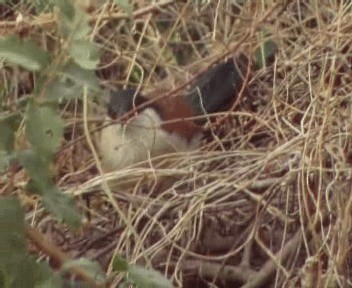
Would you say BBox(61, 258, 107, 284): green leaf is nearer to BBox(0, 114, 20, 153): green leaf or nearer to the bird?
BBox(0, 114, 20, 153): green leaf

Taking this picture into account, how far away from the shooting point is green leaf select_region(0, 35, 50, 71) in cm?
116

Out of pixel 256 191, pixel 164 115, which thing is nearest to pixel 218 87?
pixel 164 115

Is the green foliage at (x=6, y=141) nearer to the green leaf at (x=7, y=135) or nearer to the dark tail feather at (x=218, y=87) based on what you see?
the green leaf at (x=7, y=135)

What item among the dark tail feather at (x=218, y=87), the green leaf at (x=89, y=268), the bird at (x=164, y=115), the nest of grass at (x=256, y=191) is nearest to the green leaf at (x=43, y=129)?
the green leaf at (x=89, y=268)

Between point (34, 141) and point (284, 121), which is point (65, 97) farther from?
point (284, 121)

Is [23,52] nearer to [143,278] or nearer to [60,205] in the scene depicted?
[60,205]

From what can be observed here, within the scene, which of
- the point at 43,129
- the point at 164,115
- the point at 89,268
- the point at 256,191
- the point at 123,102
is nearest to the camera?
the point at 43,129

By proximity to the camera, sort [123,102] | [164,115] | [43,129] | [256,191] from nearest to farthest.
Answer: [43,129]
[256,191]
[123,102]
[164,115]

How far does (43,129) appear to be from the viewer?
114cm

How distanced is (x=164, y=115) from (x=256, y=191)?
24.9 inches

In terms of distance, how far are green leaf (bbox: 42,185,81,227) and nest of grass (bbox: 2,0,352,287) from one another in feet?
1.75

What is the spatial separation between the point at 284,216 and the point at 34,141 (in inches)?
38.7

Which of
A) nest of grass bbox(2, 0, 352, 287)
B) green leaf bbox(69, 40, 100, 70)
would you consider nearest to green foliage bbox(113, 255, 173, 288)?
green leaf bbox(69, 40, 100, 70)

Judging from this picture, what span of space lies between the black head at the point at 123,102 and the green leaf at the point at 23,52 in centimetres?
126
